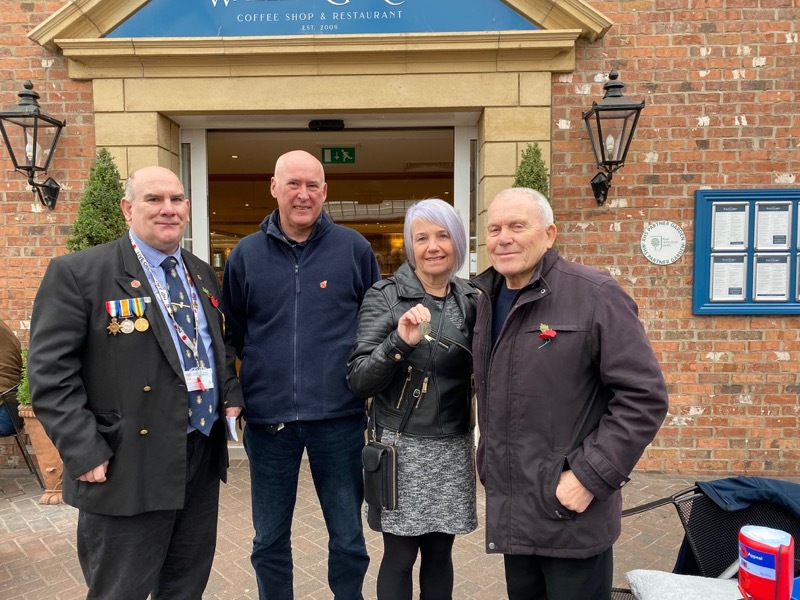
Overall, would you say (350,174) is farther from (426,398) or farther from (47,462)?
(426,398)

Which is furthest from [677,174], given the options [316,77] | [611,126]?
[316,77]

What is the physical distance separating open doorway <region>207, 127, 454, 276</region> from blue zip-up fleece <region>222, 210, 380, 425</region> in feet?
10.3

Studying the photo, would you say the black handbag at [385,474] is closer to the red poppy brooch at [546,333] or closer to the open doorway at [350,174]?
the red poppy brooch at [546,333]

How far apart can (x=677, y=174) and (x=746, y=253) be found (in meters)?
0.90

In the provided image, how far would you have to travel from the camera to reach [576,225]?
4836 mm

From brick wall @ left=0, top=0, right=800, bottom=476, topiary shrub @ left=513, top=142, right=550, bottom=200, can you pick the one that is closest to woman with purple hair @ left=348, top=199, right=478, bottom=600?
topiary shrub @ left=513, top=142, right=550, bottom=200

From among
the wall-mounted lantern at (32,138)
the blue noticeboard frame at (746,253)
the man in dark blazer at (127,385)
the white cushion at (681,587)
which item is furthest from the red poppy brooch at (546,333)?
the wall-mounted lantern at (32,138)

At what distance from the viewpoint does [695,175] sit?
477 centimetres

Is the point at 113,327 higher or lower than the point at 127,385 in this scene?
higher

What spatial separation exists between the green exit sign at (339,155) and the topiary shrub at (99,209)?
2436 mm

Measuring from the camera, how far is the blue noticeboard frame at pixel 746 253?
187 inches

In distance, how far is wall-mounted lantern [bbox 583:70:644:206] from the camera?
4383 millimetres

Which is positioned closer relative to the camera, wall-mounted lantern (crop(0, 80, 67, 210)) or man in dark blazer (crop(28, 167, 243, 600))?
man in dark blazer (crop(28, 167, 243, 600))

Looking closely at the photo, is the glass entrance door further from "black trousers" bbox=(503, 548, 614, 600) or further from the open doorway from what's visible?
"black trousers" bbox=(503, 548, 614, 600)
